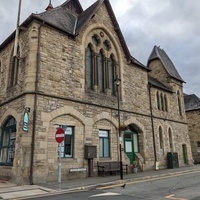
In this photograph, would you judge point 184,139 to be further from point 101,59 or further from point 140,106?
point 101,59

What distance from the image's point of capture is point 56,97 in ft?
40.1

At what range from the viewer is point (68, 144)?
41.0ft

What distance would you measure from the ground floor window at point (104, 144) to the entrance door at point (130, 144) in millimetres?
2209

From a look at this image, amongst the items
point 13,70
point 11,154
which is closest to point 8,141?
point 11,154

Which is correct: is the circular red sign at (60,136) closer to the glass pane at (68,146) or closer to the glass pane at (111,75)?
the glass pane at (68,146)

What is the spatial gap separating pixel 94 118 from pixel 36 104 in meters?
4.04

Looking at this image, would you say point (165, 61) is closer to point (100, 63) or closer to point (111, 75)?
point (111, 75)

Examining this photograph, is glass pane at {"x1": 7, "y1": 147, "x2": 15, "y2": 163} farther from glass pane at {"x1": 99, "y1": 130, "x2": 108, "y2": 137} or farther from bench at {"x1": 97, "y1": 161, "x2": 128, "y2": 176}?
glass pane at {"x1": 99, "y1": 130, "x2": 108, "y2": 137}

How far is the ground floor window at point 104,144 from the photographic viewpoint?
558 inches

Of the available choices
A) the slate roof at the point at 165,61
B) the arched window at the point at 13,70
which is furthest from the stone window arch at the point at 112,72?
the slate roof at the point at 165,61

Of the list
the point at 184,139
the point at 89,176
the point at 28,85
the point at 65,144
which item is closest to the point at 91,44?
the point at 28,85

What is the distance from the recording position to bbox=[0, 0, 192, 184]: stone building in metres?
11.2

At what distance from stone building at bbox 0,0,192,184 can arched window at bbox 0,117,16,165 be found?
2.2 inches

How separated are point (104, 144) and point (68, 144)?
9.50 ft
